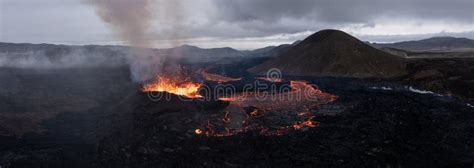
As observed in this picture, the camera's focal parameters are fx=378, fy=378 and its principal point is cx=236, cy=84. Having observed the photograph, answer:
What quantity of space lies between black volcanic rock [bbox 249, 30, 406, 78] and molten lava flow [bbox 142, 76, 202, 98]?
3329 cm

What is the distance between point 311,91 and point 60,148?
28874 millimetres

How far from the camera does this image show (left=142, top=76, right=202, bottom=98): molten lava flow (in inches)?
1352

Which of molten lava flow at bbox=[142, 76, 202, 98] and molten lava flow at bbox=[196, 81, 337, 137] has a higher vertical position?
molten lava flow at bbox=[142, 76, 202, 98]

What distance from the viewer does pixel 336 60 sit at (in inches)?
2648

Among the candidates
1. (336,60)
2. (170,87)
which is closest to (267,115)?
(170,87)

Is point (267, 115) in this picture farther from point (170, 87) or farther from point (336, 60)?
point (336, 60)

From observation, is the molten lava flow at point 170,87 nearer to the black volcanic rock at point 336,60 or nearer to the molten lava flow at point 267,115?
the molten lava flow at point 267,115

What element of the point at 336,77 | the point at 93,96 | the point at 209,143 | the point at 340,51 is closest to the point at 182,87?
the point at 93,96

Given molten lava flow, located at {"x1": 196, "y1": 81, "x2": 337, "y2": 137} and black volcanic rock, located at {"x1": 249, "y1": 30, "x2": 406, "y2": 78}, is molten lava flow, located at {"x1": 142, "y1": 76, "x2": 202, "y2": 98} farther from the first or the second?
black volcanic rock, located at {"x1": 249, "y1": 30, "x2": 406, "y2": 78}

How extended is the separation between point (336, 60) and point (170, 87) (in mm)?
40182

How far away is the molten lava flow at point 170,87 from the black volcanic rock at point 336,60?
3329 centimetres

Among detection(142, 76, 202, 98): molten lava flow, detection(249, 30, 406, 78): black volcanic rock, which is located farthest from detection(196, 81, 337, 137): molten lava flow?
detection(249, 30, 406, 78): black volcanic rock

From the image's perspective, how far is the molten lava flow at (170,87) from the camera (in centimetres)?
3434

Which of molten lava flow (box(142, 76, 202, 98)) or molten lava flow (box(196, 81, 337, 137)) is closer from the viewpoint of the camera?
molten lava flow (box(196, 81, 337, 137))
